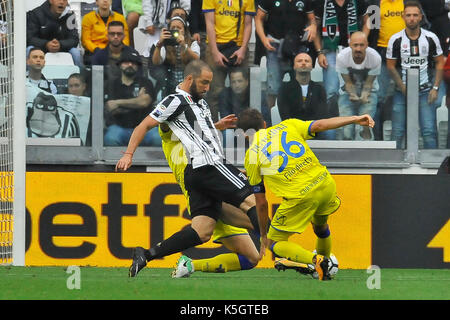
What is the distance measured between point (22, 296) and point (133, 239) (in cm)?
432

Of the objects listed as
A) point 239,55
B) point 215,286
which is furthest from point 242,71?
point 215,286

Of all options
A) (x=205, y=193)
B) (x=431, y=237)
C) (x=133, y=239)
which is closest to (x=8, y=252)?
(x=133, y=239)

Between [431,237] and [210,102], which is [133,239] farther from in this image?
[431,237]

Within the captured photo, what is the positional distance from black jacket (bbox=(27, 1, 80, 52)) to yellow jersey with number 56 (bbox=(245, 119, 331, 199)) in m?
4.41

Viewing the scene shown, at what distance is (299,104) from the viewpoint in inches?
451

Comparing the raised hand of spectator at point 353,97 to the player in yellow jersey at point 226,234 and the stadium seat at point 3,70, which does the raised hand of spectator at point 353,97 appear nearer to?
the player in yellow jersey at point 226,234

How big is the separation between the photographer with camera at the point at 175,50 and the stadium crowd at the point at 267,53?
0.5 inches

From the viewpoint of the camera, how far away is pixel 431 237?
1062 centimetres

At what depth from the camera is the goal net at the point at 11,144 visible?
32.5ft

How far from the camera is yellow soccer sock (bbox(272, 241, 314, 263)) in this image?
790 centimetres

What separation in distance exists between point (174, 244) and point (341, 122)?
1.74 metres

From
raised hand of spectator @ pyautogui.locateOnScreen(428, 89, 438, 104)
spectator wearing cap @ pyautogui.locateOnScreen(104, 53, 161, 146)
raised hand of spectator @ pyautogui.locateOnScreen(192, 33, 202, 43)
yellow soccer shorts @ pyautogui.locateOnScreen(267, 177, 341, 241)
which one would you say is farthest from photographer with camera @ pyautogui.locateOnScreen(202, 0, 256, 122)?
yellow soccer shorts @ pyautogui.locateOnScreen(267, 177, 341, 241)

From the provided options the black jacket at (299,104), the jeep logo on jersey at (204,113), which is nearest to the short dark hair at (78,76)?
the black jacket at (299,104)

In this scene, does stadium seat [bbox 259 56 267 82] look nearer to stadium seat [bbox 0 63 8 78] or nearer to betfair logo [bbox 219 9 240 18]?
betfair logo [bbox 219 9 240 18]
